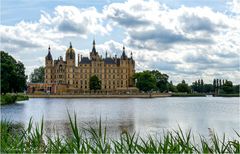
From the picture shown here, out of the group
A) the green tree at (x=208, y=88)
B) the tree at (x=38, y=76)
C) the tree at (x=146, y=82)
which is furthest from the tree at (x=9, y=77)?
the green tree at (x=208, y=88)

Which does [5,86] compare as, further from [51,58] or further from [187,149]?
[51,58]

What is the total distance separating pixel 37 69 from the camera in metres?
132

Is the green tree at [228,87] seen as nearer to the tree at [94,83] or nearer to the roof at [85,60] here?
the tree at [94,83]

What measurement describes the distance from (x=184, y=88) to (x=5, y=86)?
86.5 meters

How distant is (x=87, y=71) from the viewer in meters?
120

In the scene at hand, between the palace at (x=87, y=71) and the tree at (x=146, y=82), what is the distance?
9329 millimetres

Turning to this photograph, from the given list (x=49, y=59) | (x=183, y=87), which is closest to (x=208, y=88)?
(x=183, y=87)

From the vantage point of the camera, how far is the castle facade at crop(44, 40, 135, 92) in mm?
118562

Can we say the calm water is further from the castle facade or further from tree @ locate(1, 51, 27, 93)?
the castle facade

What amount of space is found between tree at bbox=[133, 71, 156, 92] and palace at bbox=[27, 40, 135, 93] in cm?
933

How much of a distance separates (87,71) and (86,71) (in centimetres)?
28

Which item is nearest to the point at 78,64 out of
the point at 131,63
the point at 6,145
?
the point at 131,63

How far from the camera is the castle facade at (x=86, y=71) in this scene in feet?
389

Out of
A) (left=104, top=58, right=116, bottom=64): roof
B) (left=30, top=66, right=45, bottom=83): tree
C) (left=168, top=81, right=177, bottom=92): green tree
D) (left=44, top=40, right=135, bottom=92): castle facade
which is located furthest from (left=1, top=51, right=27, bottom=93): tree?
(left=30, top=66, right=45, bottom=83): tree
